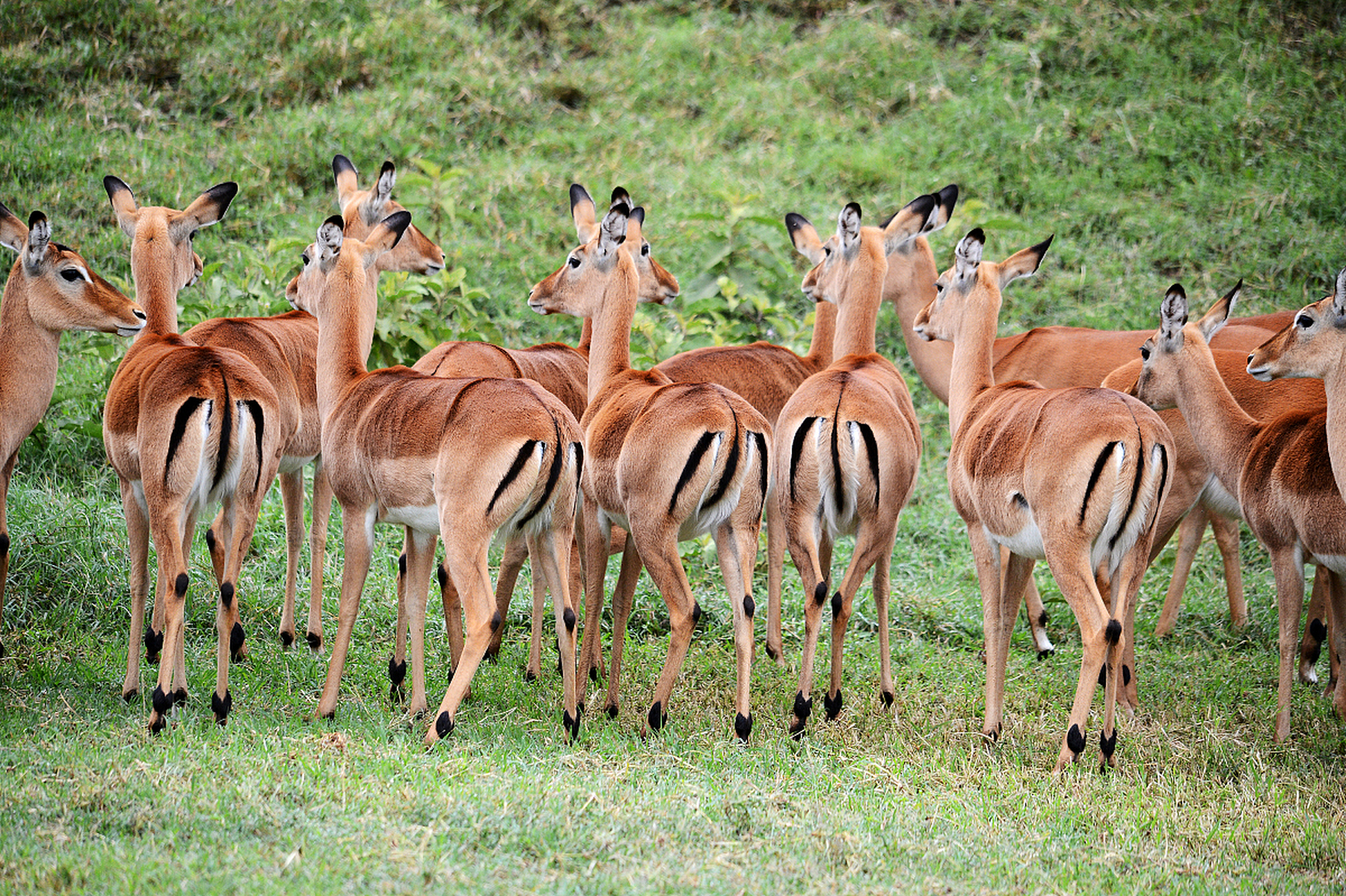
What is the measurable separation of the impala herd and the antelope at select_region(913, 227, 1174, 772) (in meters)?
0.01

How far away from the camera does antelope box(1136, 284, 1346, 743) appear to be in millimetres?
4637

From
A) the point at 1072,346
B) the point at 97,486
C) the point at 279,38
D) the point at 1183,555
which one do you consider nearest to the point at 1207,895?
the point at 1183,555

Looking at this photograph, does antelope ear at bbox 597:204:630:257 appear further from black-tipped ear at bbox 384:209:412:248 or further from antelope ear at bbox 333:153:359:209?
antelope ear at bbox 333:153:359:209

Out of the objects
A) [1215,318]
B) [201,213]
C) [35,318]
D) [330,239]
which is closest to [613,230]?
[330,239]

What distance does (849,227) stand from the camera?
5816 mm

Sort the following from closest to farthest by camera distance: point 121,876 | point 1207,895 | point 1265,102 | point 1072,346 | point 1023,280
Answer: point 121,876
point 1207,895
point 1072,346
point 1023,280
point 1265,102

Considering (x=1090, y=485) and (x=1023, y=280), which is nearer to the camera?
(x=1090, y=485)

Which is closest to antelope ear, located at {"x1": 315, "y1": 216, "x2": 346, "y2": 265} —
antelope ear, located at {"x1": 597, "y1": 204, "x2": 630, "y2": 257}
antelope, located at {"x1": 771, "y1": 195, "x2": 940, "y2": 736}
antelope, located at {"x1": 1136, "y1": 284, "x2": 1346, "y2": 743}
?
antelope ear, located at {"x1": 597, "y1": 204, "x2": 630, "y2": 257}

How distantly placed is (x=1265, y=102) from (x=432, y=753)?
9.61 metres

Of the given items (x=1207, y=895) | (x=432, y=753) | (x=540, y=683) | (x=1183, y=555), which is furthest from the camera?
(x=1183, y=555)

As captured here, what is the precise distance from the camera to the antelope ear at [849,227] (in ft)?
18.9

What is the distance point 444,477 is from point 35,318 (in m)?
1.94

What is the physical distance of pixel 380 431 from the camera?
436 centimetres

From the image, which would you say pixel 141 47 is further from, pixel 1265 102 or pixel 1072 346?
pixel 1265 102
